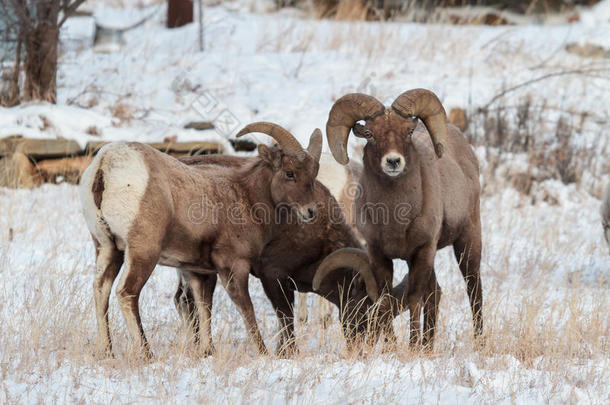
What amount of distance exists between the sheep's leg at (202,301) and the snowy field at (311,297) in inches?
4.7

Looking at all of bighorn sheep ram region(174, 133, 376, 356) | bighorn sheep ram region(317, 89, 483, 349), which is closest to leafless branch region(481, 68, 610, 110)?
bighorn sheep ram region(174, 133, 376, 356)

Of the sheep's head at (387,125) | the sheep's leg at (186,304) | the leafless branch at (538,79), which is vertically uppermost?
the sheep's head at (387,125)

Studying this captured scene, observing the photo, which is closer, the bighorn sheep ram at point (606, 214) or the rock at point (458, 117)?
the bighorn sheep ram at point (606, 214)

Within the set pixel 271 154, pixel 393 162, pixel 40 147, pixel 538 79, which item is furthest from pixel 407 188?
pixel 538 79

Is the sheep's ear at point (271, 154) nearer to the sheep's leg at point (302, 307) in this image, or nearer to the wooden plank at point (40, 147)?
the sheep's leg at point (302, 307)

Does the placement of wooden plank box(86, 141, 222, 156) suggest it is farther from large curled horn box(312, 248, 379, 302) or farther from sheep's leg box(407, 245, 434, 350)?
sheep's leg box(407, 245, 434, 350)

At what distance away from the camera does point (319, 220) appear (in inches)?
284

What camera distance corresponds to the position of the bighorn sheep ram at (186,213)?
566 centimetres

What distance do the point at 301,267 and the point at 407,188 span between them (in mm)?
1652

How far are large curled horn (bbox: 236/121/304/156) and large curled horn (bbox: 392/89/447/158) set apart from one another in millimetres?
1053

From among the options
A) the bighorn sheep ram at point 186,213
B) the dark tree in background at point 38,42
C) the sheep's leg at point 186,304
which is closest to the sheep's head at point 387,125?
the bighorn sheep ram at point 186,213

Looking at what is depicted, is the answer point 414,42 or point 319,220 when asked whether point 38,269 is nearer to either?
point 319,220

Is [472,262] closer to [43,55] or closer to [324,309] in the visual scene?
[324,309]

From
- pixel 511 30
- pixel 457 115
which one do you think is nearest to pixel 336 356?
pixel 457 115
